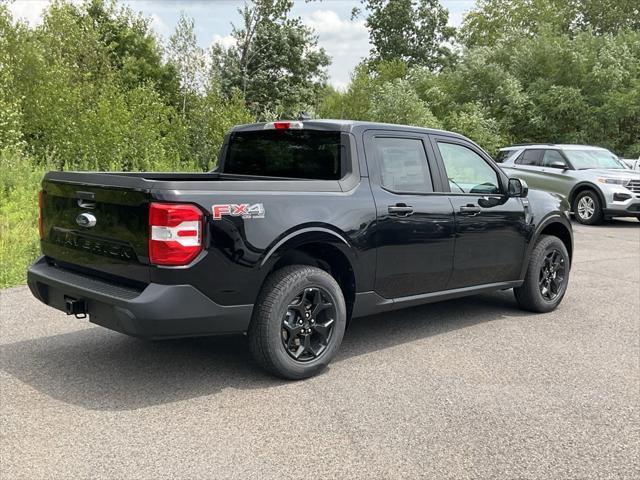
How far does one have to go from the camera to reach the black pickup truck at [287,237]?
3852mm

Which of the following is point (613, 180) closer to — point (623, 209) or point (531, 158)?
point (623, 209)

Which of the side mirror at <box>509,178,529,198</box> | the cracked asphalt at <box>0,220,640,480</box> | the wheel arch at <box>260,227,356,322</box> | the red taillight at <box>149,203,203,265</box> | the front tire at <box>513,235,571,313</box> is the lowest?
the cracked asphalt at <box>0,220,640,480</box>

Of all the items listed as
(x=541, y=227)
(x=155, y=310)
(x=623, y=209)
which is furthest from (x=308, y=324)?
(x=623, y=209)

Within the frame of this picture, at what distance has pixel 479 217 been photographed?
18.5 ft

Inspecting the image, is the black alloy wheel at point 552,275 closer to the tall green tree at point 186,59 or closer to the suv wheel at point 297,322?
the suv wheel at point 297,322

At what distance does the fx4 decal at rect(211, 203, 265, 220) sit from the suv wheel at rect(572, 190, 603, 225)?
1283cm

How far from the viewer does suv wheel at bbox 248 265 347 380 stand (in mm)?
4188

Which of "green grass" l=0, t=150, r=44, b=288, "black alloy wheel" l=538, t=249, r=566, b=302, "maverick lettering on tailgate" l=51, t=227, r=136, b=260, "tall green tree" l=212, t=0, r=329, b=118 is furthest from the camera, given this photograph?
"tall green tree" l=212, t=0, r=329, b=118

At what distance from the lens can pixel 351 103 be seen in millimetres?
31422

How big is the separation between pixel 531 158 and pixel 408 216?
483 inches

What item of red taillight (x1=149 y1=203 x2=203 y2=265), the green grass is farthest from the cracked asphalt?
the green grass

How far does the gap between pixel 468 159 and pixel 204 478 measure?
152 inches

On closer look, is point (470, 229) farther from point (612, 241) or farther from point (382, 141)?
point (612, 241)

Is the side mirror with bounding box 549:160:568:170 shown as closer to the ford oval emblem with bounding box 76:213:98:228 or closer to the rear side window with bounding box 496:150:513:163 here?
the rear side window with bounding box 496:150:513:163
